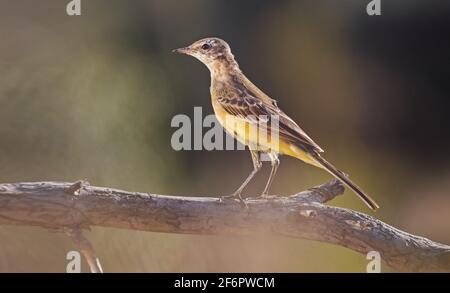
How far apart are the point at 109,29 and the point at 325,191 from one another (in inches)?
55.6

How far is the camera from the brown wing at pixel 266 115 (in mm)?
1585

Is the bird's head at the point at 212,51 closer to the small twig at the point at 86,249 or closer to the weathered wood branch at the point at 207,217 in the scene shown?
the weathered wood branch at the point at 207,217

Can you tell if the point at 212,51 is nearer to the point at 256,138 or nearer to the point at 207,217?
the point at 256,138

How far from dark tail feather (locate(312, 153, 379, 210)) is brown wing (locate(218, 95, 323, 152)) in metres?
0.05

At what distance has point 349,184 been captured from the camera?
57.7 inches

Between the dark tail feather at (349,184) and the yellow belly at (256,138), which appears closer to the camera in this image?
the dark tail feather at (349,184)

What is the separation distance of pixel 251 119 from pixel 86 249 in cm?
58

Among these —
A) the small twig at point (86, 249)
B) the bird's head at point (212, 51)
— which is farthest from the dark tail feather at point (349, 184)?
the small twig at point (86, 249)

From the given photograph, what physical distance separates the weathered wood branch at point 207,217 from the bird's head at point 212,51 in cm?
53

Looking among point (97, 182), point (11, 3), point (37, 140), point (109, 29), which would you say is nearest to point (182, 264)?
point (97, 182)

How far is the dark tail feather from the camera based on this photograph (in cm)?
142

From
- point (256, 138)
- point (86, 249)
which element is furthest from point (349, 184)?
point (86, 249)

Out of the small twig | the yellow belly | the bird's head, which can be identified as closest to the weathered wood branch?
the small twig

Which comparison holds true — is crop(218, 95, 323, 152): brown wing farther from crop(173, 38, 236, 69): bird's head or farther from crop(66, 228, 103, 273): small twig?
crop(66, 228, 103, 273): small twig
